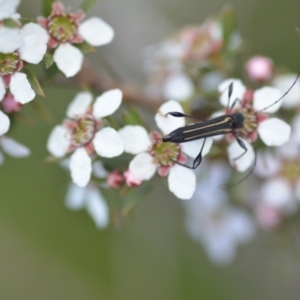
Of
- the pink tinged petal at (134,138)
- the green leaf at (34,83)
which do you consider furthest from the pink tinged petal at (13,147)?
the pink tinged petal at (134,138)

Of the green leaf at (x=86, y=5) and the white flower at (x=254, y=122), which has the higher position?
the green leaf at (x=86, y=5)

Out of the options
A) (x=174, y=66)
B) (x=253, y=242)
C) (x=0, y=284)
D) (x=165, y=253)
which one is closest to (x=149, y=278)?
(x=165, y=253)

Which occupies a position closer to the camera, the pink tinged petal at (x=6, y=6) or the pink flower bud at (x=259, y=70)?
the pink tinged petal at (x=6, y=6)

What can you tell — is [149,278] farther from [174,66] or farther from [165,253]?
[174,66]

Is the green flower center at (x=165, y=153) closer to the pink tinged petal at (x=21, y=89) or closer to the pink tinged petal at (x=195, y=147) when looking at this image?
the pink tinged petal at (x=195, y=147)

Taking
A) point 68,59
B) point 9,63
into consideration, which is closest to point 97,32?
point 68,59
